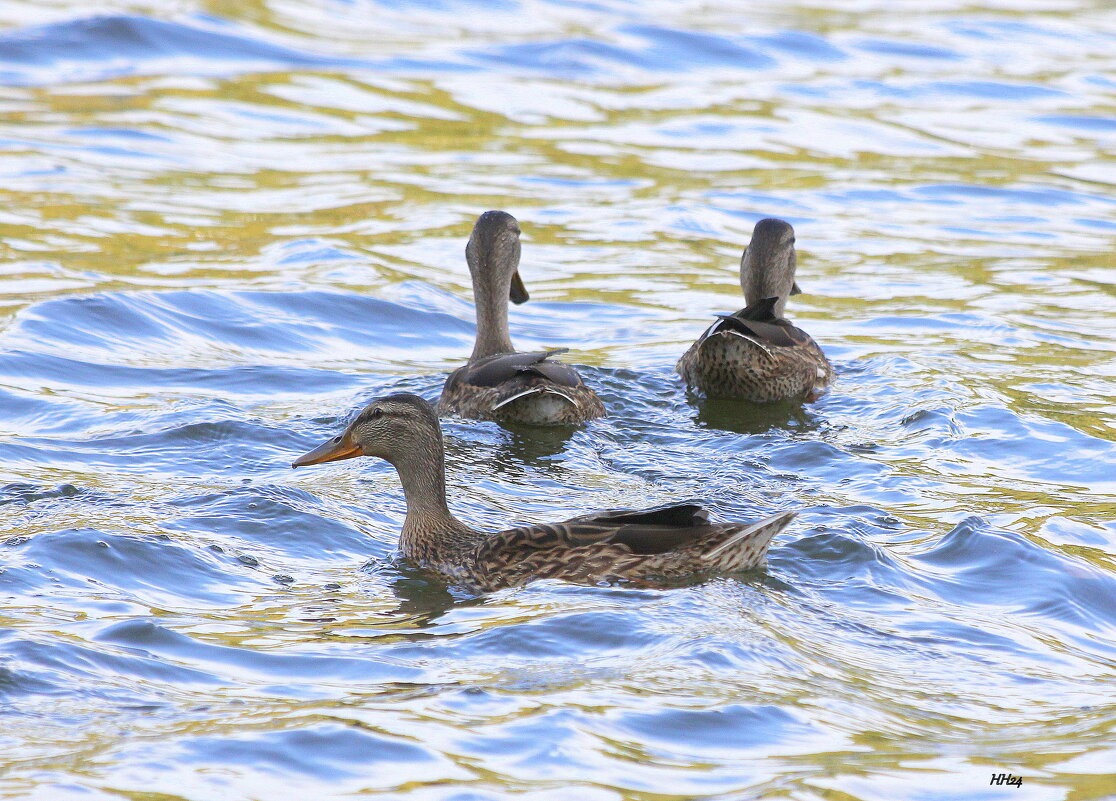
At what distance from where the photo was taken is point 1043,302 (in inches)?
530

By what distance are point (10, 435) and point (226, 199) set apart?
661 centimetres

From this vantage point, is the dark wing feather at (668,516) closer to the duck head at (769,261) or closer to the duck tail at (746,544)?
the duck tail at (746,544)

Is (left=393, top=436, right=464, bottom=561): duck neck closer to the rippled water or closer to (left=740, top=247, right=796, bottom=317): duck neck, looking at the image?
the rippled water

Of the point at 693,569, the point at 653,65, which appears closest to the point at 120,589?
the point at 693,569

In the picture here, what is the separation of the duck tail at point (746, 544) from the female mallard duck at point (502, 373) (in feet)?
9.18

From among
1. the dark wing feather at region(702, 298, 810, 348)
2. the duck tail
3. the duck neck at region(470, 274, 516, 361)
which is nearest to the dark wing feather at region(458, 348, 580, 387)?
the duck neck at region(470, 274, 516, 361)

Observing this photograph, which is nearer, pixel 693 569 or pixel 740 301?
pixel 693 569

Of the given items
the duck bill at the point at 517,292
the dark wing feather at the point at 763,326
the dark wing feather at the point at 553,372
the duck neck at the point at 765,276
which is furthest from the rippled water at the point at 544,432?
the duck bill at the point at 517,292

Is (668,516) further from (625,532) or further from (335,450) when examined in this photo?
(335,450)

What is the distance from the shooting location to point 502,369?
32.7 feet

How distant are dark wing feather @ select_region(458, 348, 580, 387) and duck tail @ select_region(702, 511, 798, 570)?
9.50ft

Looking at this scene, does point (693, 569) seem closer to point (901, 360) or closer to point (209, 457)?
point (209, 457)

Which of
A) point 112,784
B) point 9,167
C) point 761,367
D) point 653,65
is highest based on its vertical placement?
point 653,65

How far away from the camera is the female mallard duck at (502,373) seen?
981 cm
